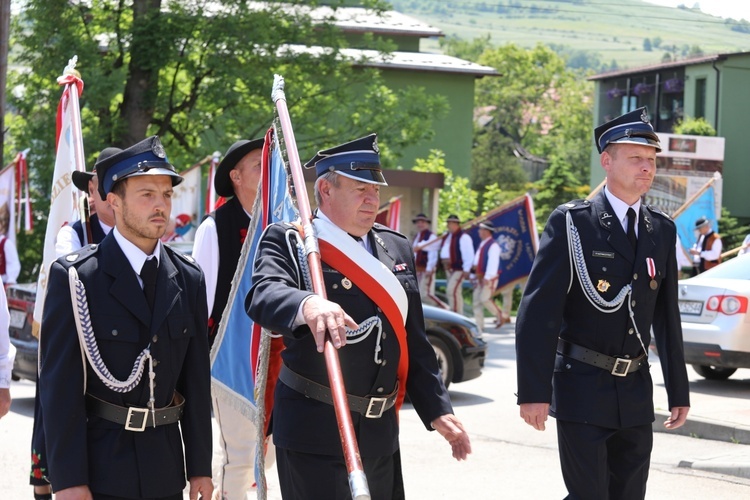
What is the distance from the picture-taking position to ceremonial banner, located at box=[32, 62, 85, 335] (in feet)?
25.7

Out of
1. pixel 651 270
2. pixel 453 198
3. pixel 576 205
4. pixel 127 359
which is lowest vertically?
pixel 453 198

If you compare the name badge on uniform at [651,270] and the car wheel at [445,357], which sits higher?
the name badge on uniform at [651,270]

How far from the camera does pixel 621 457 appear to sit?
565 cm

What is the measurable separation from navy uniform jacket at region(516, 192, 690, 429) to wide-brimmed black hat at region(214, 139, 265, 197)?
6.58 feet

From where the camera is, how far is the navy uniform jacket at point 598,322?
5512 millimetres

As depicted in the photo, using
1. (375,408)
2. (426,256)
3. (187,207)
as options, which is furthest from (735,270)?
(426,256)

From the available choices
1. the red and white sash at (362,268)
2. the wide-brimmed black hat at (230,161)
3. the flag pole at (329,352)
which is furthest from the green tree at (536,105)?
the red and white sash at (362,268)

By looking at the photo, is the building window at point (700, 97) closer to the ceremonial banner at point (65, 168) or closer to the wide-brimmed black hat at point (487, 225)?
the wide-brimmed black hat at point (487, 225)

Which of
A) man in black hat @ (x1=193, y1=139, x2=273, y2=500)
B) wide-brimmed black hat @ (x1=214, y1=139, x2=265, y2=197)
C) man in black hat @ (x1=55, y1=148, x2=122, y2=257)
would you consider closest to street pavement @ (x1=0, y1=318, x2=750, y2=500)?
man in black hat @ (x1=193, y1=139, x2=273, y2=500)

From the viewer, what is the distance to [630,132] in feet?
18.7

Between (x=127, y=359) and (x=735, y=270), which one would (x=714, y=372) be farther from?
(x=127, y=359)

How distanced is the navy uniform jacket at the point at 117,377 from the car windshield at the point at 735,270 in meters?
10.1

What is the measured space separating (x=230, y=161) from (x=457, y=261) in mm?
16294

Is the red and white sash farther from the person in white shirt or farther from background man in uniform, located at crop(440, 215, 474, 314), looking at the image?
background man in uniform, located at crop(440, 215, 474, 314)
